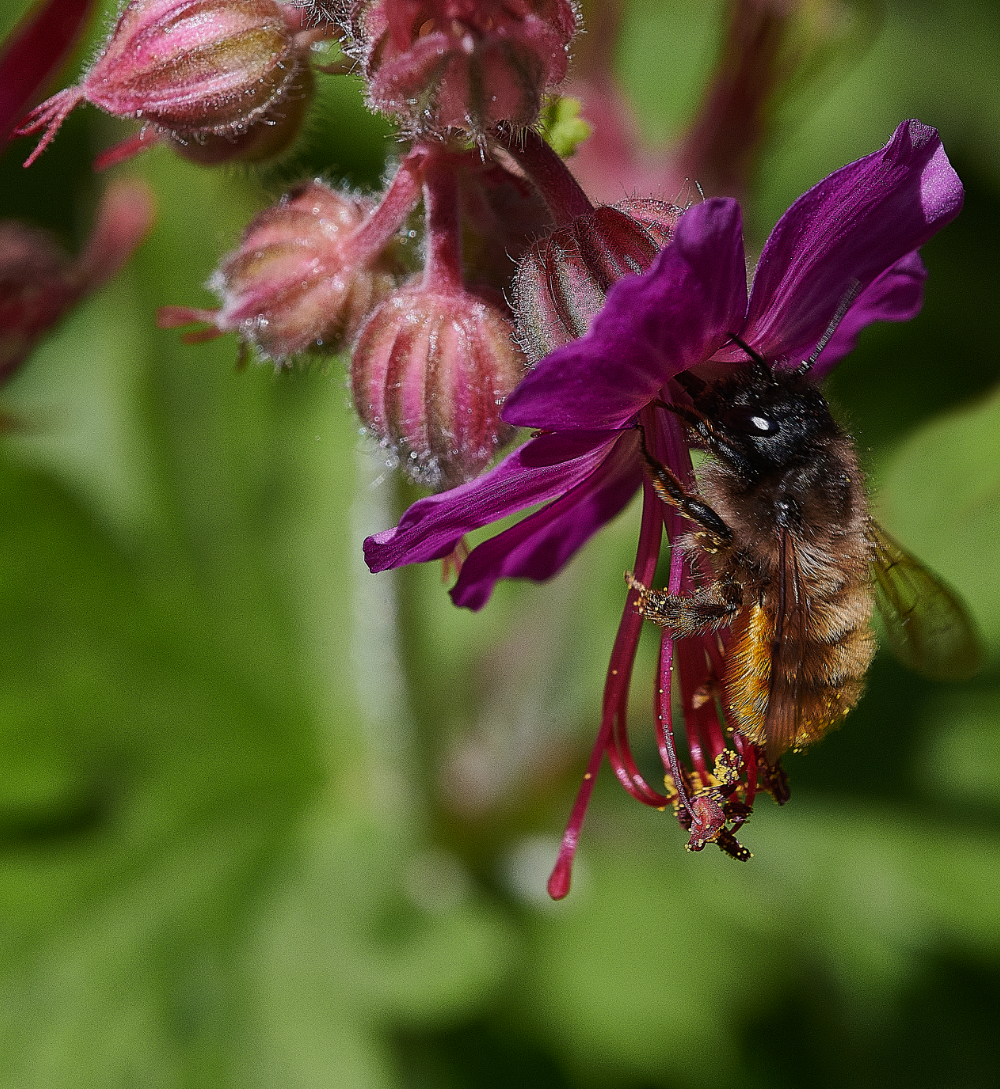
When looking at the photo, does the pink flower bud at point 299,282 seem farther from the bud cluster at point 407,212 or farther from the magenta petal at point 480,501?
the magenta petal at point 480,501

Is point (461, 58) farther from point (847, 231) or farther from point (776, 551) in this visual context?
point (776, 551)

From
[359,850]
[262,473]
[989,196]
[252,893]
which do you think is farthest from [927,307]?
[252,893]

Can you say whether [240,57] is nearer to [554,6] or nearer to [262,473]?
[554,6]

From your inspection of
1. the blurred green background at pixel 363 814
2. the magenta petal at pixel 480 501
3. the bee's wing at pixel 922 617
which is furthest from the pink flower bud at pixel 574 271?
the blurred green background at pixel 363 814

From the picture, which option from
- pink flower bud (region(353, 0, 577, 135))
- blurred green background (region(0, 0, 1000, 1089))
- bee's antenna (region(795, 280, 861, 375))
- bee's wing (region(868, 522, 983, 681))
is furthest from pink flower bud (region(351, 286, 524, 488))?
blurred green background (region(0, 0, 1000, 1089))

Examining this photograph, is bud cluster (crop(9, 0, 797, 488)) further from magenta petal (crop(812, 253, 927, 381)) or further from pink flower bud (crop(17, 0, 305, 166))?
magenta petal (crop(812, 253, 927, 381))

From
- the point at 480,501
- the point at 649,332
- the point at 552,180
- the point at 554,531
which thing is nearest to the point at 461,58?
the point at 552,180
